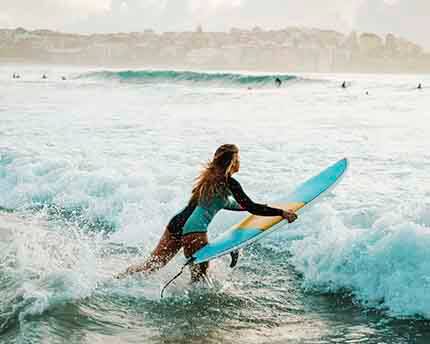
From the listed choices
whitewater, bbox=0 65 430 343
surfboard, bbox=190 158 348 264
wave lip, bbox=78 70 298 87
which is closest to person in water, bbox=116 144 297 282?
surfboard, bbox=190 158 348 264

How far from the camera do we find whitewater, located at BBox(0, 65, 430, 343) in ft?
14.1

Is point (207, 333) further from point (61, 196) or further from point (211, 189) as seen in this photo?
point (61, 196)

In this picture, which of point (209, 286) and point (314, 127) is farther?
point (314, 127)

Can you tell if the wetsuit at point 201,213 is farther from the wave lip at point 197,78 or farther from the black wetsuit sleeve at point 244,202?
the wave lip at point 197,78

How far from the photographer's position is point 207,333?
416cm

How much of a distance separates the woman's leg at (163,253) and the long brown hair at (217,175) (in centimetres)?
41

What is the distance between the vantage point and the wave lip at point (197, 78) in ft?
132

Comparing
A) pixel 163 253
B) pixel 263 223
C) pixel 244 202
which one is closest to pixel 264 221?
pixel 263 223

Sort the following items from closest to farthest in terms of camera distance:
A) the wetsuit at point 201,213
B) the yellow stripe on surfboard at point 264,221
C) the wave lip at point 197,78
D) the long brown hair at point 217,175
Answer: the long brown hair at point 217,175, the wetsuit at point 201,213, the yellow stripe on surfboard at point 264,221, the wave lip at point 197,78

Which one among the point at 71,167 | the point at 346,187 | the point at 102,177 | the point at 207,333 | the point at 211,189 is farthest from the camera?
the point at 71,167

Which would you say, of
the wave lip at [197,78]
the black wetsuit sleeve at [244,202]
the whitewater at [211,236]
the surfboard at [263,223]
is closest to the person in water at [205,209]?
the black wetsuit sleeve at [244,202]

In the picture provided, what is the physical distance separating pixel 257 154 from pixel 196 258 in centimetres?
725

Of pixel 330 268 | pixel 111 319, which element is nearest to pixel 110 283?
pixel 111 319

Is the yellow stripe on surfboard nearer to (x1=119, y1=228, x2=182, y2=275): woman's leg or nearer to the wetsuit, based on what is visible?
the wetsuit
